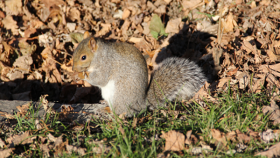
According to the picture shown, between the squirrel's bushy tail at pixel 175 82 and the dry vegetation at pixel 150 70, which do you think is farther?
the squirrel's bushy tail at pixel 175 82

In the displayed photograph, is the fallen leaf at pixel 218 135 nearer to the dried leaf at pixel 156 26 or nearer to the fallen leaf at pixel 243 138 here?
the fallen leaf at pixel 243 138

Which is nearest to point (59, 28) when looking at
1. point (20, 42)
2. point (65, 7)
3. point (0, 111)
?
point (65, 7)

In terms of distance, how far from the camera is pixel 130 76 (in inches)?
109

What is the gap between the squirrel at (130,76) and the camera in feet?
9.18

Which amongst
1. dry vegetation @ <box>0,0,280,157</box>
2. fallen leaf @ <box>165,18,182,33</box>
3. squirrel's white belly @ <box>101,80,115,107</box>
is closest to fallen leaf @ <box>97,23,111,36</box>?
dry vegetation @ <box>0,0,280,157</box>

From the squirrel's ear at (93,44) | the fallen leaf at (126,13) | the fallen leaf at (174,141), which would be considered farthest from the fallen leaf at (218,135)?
the fallen leaf at (126,13)

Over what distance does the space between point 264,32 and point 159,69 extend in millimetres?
1972

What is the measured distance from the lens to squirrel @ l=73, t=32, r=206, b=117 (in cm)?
280

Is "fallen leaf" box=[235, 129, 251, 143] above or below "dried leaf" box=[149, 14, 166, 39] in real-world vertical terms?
below

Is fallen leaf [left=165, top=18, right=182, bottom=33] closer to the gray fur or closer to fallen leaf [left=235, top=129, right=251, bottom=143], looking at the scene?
the gray fur

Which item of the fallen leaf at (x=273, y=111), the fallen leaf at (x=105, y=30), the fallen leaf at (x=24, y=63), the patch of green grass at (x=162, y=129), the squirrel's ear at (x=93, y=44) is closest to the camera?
the patch of green grass at (x=162, y=129)

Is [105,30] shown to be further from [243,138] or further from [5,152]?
[243,138]

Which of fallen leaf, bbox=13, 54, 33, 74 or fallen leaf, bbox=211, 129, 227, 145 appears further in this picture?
fallen leaf, bbox=13, 54, 33, 74

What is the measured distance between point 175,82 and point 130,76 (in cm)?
55
